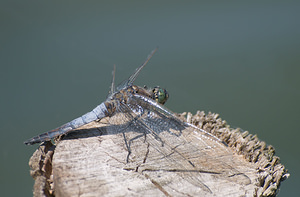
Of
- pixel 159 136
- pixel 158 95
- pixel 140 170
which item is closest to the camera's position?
pixel 140 170

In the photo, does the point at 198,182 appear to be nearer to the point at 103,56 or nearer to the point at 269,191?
the point at 269,191

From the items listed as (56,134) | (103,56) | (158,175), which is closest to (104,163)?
(158,175)

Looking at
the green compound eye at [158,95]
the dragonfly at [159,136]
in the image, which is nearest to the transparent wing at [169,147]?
the dragonfly at [159,136]

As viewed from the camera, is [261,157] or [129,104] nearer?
[261,157]

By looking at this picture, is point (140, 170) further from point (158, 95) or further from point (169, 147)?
point (158, 95)

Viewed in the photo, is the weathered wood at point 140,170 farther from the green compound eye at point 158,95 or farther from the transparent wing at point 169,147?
the green compound eye at point 158,95

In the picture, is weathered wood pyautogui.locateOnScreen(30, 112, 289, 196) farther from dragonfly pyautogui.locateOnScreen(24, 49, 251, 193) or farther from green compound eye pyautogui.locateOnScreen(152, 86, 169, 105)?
green compound eye pyautogui.locateOnScreen(152, 86, 169, 105)

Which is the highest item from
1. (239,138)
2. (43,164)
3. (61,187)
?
(239,138)

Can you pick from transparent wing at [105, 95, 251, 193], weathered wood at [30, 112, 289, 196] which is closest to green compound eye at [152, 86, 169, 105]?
transparent wing at [105, 95, 251, 193]

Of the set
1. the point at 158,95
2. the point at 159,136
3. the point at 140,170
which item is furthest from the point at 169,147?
the point at 158,95
